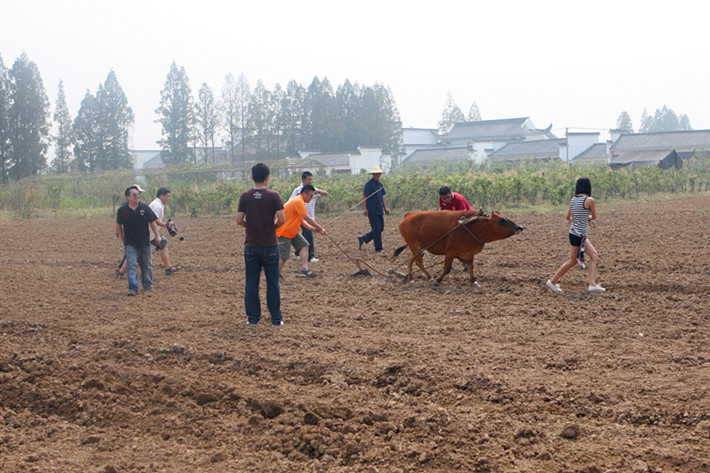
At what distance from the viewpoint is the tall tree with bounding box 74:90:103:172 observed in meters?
53.4

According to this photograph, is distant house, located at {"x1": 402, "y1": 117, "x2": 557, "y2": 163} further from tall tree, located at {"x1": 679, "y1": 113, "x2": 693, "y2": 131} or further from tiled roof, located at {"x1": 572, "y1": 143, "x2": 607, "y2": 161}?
tall tree, located at {"x1": 679, "y1": 113, "x2": 693, "y2": 131}

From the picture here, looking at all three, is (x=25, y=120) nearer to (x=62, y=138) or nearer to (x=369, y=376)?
(x=62, y=138)

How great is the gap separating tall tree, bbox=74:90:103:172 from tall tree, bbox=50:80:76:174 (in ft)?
1.94

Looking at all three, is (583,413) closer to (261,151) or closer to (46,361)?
(46,361)

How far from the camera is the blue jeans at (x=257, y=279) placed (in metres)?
7.69

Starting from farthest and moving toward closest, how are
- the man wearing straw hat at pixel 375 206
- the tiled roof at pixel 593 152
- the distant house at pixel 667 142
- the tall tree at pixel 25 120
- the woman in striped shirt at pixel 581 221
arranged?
the tiled roof at pixel 593 152 < the distant house at pixel 667 142 < the tall tree at pixel 25 120 < the man wearing straw hat at pixel 375 206 < the woman in striped shirt at pixel 581 221

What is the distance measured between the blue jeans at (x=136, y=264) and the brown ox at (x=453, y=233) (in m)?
4.04

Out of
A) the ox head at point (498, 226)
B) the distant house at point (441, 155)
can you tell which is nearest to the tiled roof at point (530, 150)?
the distant house at point (441, 155)

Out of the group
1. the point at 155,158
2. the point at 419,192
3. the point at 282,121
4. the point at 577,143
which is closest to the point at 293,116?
the point at 282,121

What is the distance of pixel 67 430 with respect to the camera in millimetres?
5129

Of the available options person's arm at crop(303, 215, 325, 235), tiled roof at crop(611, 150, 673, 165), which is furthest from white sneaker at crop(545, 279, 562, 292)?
tiled roof at crop(611, 150, 673, 165)

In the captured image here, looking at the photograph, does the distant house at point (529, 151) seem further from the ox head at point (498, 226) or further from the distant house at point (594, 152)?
the ox head at point (498, 226)

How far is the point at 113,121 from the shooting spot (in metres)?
54.1

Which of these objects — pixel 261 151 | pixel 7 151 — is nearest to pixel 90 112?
pixel 7 151
